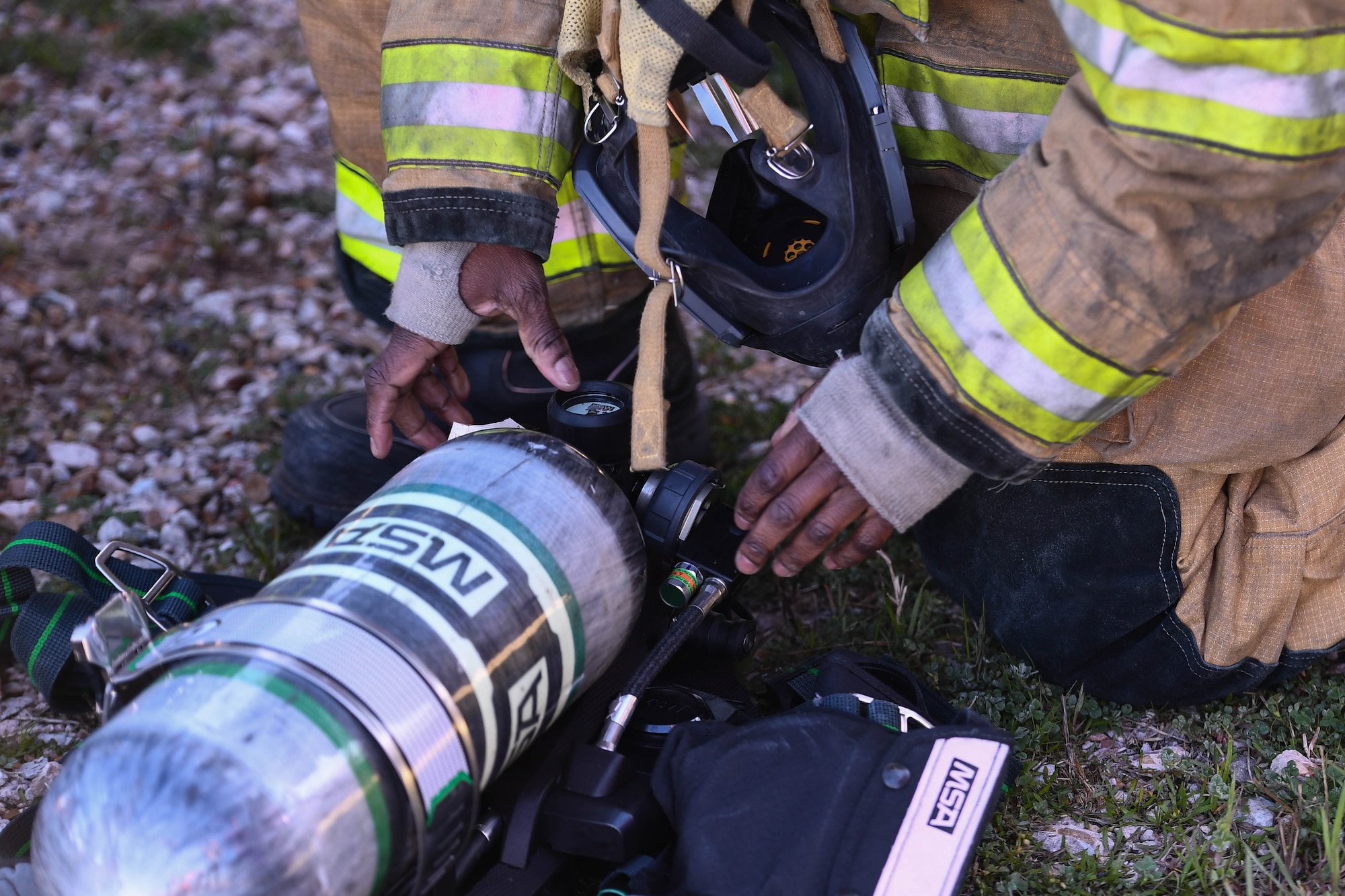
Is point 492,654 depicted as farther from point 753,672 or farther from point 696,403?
point 696,403

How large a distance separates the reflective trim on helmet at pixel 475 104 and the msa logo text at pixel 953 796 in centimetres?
127

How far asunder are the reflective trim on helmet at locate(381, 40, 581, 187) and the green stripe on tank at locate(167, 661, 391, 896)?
1038 mm

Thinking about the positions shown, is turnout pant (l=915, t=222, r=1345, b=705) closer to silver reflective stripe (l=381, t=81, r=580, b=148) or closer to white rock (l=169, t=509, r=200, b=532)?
silver reflective stripe (l=381, t=81, r=580, b=148)

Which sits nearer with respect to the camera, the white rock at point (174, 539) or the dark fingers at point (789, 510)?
the dark fingers at point (789, 510)

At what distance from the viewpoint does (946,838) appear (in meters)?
1.52

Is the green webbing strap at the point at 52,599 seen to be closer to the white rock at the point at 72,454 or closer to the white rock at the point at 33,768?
the white rock at the point at 33,768

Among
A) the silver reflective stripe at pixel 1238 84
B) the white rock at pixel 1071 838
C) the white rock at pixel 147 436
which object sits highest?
the silver reflective stripe at pixel 1238 84

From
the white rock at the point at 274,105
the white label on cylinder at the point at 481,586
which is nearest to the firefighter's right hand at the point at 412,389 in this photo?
the white label on cylinder at the point at 481,586

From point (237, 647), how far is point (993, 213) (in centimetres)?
118

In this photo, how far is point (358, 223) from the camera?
2650 mm

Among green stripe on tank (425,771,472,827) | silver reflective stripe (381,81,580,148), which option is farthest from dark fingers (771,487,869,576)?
silver reflective stripe (381,81,580,148)

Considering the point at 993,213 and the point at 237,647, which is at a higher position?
the point at 993,213

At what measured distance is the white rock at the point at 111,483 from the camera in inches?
114

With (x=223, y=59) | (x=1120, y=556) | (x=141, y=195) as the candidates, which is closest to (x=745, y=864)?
(x=1120, y=556)
